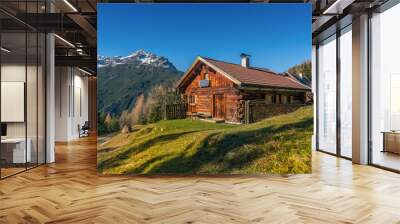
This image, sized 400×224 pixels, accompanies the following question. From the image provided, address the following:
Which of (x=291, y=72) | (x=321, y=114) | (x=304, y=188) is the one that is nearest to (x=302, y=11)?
(x=291, y=72)

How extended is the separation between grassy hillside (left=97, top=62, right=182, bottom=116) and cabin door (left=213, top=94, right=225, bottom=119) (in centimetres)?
73

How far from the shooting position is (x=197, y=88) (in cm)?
638

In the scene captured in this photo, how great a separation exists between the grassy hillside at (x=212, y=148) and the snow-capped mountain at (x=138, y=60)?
975 mm

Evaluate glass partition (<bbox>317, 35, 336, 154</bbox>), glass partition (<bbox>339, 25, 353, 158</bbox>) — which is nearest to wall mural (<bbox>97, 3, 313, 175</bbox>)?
glass partition (<bbox>339, 25, 353, 158</bbox>)

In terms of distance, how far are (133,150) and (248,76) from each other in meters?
2.24

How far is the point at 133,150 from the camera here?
20.5 ft

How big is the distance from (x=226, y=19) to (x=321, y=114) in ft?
16.5

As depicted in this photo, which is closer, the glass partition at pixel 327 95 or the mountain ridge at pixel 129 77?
the mountain ridge at pixel 129 77

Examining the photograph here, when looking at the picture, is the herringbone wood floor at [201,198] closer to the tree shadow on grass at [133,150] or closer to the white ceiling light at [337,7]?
the tree shadow on grass at [133,150]

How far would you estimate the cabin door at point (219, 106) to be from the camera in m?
6.25

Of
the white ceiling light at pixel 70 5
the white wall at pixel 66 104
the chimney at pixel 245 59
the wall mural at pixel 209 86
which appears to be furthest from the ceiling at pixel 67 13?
the white wall at pixel 66 104

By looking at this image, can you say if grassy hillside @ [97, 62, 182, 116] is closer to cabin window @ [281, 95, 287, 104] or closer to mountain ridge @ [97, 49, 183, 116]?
mountain ridge @ [97, 49, 183, 116]

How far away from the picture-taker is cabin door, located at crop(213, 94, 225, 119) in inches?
246

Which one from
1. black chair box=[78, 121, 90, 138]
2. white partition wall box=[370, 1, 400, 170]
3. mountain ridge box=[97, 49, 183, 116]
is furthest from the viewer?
black chair box=[78, 121, 90, 138]
